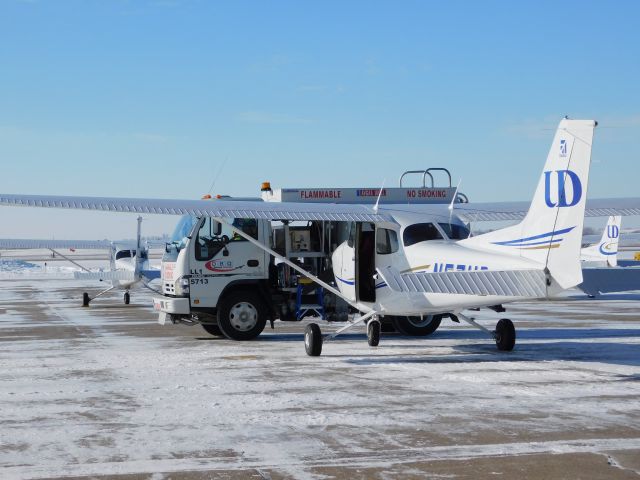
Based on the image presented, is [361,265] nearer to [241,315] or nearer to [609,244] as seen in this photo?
[241,315]

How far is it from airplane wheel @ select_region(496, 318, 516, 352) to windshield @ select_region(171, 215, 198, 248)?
19.3 ft

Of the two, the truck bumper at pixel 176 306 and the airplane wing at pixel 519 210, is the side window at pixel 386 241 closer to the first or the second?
the airplane wing at pixel 519 210

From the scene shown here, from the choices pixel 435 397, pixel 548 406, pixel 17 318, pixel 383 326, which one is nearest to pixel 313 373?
pixel 435 397

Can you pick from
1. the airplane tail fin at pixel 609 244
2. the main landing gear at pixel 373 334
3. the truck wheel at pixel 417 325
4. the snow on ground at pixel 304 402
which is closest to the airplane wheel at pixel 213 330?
the snow on ground at pixel 304 402

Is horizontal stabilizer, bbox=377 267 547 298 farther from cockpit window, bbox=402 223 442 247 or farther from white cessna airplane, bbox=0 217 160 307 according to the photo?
white cessna airplane, bbox=0 217 160 307

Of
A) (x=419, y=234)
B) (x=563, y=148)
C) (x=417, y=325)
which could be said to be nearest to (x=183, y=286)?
(x=417, y=325)

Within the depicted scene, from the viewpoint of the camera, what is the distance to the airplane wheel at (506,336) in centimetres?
1360

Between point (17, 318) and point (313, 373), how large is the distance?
13.9 metres

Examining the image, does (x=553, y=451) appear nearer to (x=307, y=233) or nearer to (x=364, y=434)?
(x=364, y=434)

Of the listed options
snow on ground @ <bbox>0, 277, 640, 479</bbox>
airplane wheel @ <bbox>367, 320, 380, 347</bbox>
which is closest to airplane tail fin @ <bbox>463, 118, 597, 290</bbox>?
snow on ground @ <bbox>0, 277, 640, 479</bbox>

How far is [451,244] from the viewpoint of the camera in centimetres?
1240

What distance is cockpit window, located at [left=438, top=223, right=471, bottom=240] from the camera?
1298 centimetres

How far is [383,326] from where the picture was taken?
17453mm

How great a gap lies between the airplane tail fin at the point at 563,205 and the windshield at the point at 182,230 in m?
7.38
